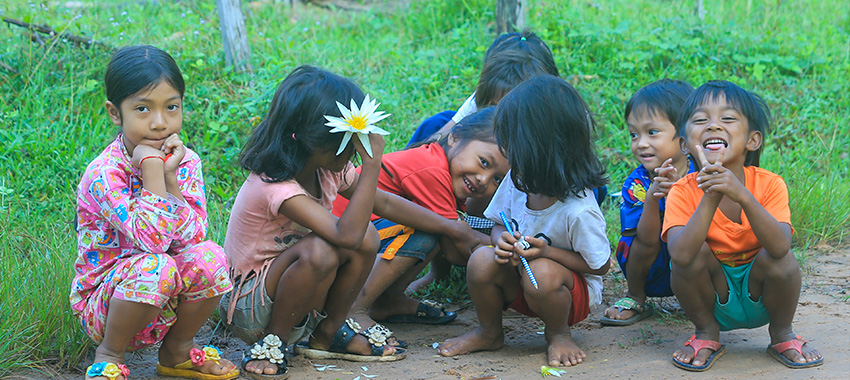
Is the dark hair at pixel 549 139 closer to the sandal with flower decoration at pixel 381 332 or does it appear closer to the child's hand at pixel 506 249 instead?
the child's hand at pixel 506 249

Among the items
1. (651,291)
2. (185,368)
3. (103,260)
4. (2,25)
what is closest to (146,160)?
(103,260)

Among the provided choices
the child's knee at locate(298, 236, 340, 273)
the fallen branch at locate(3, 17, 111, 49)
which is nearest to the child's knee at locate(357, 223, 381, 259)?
the child's knee at locate(298, 236, 340, 273)

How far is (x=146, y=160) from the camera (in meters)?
2.41

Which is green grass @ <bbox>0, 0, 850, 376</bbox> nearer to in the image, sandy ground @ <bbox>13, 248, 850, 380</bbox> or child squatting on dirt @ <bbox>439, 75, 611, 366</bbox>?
sandy ground @ <bbox>13, 248, 850, 380</bbox>

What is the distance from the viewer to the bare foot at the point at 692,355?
2734 mm

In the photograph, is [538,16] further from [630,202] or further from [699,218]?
[699,218]

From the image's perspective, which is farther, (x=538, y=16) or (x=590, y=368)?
(x=538, y=16)

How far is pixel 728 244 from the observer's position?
2.71 meters

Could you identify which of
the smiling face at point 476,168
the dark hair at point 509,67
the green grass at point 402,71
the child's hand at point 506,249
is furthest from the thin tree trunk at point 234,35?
the child's hand at point 506,249

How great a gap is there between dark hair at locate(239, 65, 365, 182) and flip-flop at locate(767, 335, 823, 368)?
6.00 feet

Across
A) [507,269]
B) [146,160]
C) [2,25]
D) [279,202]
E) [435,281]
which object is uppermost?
[2,25]

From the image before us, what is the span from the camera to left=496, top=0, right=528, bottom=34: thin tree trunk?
6.28 m

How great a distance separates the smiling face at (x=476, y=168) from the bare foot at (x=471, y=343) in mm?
699

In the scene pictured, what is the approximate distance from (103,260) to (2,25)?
165 inches
